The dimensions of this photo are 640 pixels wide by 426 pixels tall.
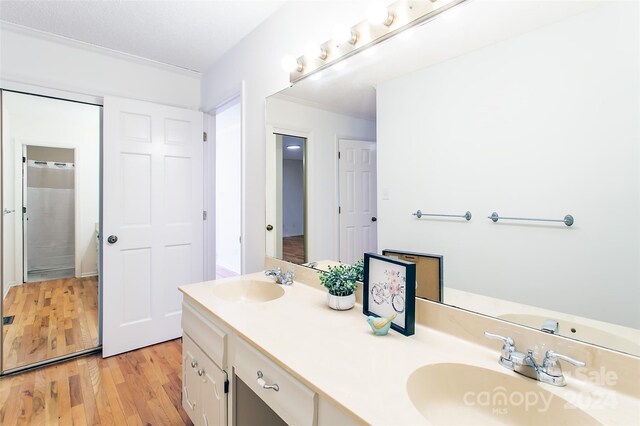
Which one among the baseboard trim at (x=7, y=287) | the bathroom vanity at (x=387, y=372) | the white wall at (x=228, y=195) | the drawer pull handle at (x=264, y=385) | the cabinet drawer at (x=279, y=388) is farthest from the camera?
the white wall at (x=228, y=195)

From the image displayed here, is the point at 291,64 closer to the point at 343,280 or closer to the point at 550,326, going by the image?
the point at 343,280

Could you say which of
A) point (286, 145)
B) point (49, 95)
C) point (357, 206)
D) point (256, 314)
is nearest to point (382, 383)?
point (256, 314)

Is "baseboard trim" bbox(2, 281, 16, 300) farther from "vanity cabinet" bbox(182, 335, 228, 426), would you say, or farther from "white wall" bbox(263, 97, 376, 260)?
"white wall" bbox(263, 97, 376, 260)

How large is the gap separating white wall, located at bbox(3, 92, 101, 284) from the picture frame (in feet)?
11.7

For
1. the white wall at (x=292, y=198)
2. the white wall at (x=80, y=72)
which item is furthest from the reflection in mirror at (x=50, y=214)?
the white wall at (x=292, y=198)

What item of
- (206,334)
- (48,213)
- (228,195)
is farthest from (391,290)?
(48,213)

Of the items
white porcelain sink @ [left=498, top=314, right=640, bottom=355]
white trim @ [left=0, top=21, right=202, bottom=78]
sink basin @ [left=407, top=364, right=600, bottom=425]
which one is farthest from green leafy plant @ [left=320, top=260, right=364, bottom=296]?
white trim @ [left=0, top=21, right=202, bottom=78]

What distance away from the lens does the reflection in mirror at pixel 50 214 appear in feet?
10.6

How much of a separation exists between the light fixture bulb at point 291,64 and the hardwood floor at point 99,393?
6.76 feet

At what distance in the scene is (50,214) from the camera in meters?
4.05

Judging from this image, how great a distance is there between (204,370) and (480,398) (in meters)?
1.13

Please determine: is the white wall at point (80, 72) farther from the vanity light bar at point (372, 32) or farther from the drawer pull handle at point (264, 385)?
the drawer pull handle at point (264, 385)

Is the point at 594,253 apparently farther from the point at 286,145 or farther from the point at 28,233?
the point at 28,233

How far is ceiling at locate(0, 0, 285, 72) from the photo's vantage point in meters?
1.81
